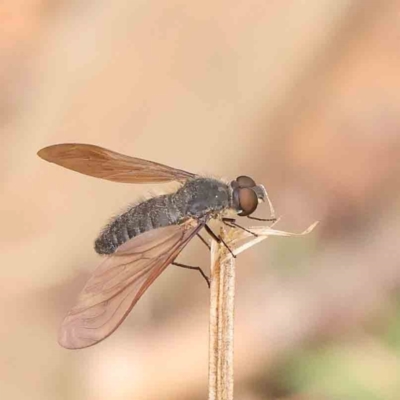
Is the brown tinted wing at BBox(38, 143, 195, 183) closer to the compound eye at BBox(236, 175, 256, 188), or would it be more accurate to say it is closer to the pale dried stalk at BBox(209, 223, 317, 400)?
the compound eye at BBox(236, 175, 256, 188)

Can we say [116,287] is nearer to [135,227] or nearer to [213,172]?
[135,227]

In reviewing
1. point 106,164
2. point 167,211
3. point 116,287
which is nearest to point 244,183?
point 167,211

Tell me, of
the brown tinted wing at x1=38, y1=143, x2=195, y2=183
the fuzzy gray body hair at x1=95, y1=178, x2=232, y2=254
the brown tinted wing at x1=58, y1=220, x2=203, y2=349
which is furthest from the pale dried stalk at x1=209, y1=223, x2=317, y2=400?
the brown tinted wing at x1=38, y1=143, x2=195, y2=183

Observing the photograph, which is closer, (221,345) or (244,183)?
(221,345)

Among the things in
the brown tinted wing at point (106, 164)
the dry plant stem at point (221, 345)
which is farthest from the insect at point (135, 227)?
the dry plant stem at point (221, 345)

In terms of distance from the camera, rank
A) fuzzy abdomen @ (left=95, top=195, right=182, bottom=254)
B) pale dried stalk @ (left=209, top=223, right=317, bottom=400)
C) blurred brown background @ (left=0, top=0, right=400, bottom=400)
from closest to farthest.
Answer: pale dried stalk @ (left=209, top=223, right=317, bottom=400) → fuzzy abdomen @ (left=95, top=195, right=182, bottom=254) → blurred brown background @ (left=0, top=0, right=400, bottom=400)

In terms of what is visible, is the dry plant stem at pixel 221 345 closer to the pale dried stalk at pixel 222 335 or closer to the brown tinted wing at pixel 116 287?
the pale dried stalk at pixel 222 335
